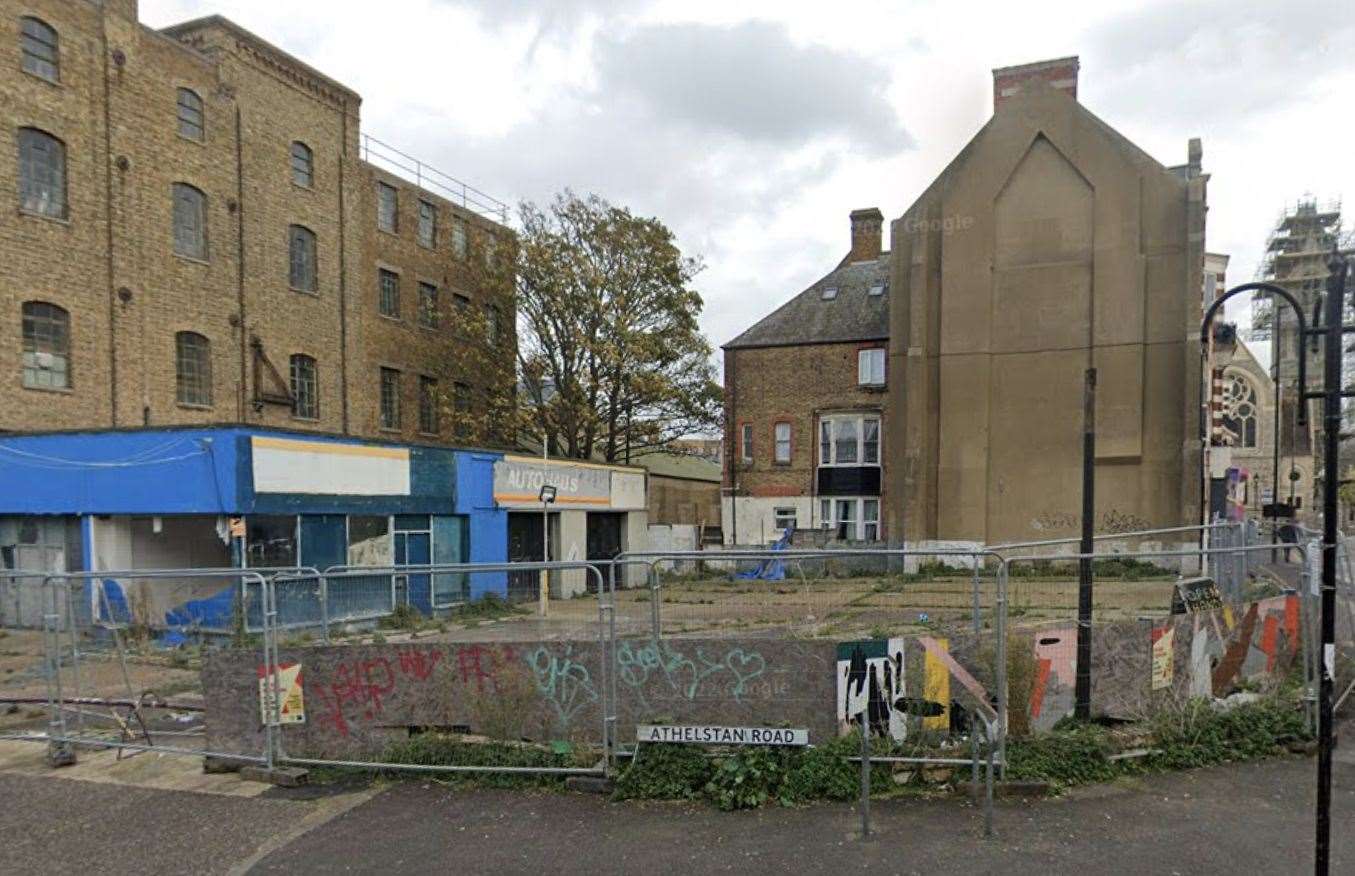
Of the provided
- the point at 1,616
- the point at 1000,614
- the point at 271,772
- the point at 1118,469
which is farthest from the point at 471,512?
the point at 1118,469

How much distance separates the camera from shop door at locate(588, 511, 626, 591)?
92.8 ft

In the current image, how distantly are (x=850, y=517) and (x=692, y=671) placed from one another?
26.5m

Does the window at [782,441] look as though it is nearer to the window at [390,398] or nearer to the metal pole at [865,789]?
the window at [390,398]

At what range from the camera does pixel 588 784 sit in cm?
668

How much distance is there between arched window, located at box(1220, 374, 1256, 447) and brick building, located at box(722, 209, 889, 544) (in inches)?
1689

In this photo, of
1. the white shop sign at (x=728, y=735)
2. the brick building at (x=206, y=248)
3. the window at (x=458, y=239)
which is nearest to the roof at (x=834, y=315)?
the brick building at (x=206, y=248)

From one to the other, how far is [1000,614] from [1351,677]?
5437 mm

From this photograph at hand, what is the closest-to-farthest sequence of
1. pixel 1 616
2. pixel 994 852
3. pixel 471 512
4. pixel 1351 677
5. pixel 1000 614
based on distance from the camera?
pixel 994 852 → pixel 1000 614 → pixel 1351 677 → pixel 1 616 → pixel 471 512

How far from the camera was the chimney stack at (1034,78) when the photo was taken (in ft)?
93.3

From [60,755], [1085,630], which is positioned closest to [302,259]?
[60,755]

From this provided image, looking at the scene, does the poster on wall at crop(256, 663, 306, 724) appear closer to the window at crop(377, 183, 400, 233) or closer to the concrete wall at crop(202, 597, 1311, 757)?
the concrete wall at crop(202, 597, 1311, 757)

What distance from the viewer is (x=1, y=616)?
14.2 m

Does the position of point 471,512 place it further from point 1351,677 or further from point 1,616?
point 1351,677

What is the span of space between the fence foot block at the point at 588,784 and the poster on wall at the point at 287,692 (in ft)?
8.28
